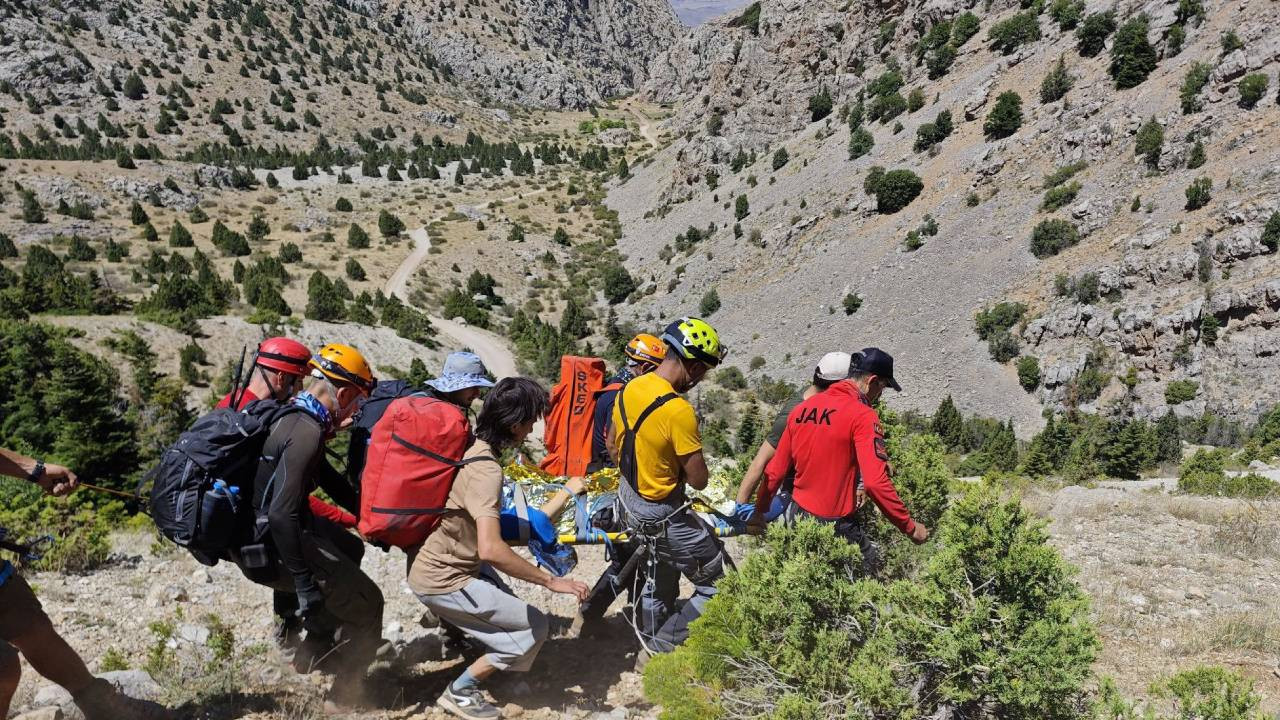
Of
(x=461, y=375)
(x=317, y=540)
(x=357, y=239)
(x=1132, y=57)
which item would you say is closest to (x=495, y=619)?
(x=317, y=540)

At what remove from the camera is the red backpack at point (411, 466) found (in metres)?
3.21

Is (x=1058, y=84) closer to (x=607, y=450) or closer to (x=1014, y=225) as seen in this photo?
(x=1014, y=225)

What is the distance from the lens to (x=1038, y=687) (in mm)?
2289

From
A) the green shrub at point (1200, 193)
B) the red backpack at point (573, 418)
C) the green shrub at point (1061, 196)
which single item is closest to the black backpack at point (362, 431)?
the red backpack at point (573, 418)

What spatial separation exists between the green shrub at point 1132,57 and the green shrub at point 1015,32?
7.04m

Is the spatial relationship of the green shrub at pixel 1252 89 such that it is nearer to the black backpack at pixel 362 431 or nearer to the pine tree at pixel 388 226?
the black backpack at pixel 362 431

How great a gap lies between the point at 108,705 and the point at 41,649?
43 centimetres

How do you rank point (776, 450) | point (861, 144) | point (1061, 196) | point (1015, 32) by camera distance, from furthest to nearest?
point (861, 144), point (1015, 32), point (1061, 196), point (776, 450)

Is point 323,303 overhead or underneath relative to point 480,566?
underneath

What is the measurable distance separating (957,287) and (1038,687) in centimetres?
2751

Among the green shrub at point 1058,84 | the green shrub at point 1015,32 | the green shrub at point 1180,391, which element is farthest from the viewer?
the green shrub at point 1015,32

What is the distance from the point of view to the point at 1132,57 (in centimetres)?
2812

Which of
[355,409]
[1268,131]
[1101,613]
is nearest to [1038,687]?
[1101,613]

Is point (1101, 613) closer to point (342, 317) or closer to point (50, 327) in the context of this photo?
point (50, 327)
